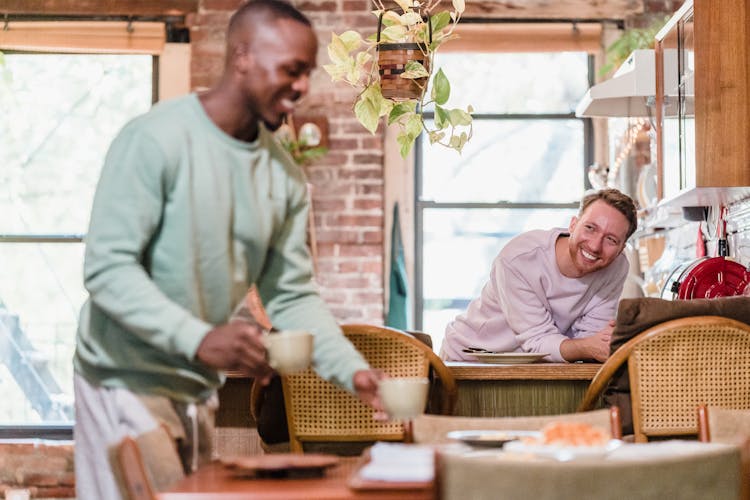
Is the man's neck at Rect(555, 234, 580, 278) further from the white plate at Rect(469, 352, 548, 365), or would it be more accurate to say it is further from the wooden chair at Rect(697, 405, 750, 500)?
the wooden chair at Rect(697, 405, 750, 500)

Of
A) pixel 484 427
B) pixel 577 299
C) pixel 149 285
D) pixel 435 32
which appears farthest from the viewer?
pixel 577 299

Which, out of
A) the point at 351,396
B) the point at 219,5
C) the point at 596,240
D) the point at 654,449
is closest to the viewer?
the point at 654,449

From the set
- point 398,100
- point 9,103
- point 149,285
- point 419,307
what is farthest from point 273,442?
point 9,103

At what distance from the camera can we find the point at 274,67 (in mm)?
1724

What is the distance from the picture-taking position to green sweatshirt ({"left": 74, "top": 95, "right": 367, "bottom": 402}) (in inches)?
64.9

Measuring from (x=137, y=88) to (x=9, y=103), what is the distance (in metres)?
0.64

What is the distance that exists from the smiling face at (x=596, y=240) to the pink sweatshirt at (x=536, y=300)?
0.05 meters

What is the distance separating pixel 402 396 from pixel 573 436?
26 cm

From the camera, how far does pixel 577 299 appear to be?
3.51 m

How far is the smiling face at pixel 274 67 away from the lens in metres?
1.73

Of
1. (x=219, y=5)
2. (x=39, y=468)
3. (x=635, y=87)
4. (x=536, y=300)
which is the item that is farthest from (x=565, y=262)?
(x=39, y=468)

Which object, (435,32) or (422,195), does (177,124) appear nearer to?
(435,32)

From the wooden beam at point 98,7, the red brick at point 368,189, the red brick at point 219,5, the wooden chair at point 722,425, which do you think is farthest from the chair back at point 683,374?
the wooden beam at point 98,7

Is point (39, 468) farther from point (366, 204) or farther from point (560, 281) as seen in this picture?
point (560, 281)
